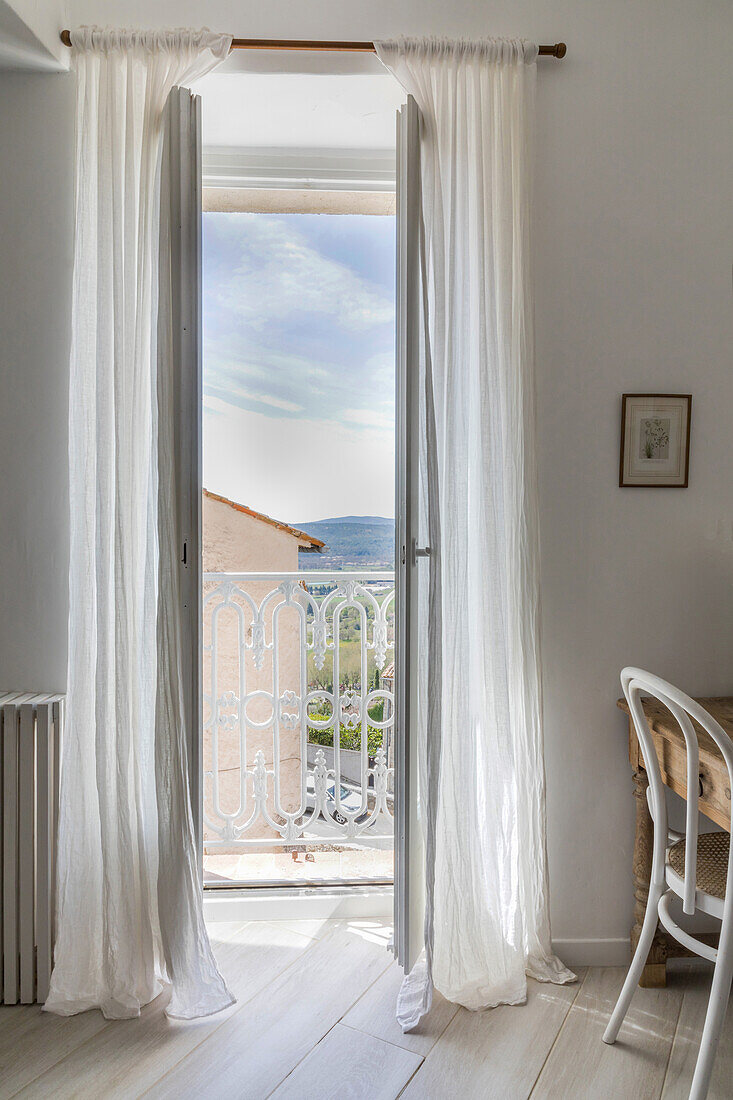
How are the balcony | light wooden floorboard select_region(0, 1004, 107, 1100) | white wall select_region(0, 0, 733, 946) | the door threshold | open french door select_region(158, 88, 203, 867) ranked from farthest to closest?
1. the balcony
2. the door threshold
3. white wall select_region(0, 0, 733, 946)
4. open french door select_region(158, 88, 203, 867)
5. light wooden floorboard select_region(0, 1004, 107, 1100)

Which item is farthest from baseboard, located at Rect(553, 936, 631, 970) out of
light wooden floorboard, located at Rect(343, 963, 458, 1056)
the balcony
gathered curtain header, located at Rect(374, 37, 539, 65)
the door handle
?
gathered curtain header, located at Rect(374, 37, 539, 65)

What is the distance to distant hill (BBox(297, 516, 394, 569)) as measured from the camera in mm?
2764

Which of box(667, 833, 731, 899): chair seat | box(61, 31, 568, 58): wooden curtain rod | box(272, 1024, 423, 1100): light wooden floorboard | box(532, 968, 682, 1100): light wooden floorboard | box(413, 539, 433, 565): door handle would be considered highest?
box(61, 31, 568, 58): wooden curtain rod

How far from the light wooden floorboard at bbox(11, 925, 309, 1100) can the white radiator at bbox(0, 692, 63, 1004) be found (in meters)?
0.23

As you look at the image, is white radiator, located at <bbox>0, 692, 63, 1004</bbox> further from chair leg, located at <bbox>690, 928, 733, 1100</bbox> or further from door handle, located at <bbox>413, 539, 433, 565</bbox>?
chair leg, located at <bbox>690, 928, 733, 1100</bbox>

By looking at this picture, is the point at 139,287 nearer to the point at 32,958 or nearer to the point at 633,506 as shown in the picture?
the point at 633,506

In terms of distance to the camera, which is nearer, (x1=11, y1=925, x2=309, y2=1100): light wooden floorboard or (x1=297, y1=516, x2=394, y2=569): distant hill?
(x1=11, y1=925, x2=309, y2=1100): light wooden floorboard

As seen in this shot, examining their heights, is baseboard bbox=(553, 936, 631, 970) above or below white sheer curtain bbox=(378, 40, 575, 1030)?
below

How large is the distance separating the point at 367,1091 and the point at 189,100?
2478 millimetres

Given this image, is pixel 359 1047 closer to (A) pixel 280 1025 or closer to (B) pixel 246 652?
(A) pixel 280 1025

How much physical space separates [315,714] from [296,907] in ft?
2.66

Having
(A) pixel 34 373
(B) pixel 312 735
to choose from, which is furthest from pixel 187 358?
(B) pixel 312 735

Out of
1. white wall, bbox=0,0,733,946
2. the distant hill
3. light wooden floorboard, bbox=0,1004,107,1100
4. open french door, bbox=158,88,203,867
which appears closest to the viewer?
light wooden floorboard, bbox=0,1004,107,1100

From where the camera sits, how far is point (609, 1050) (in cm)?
167
